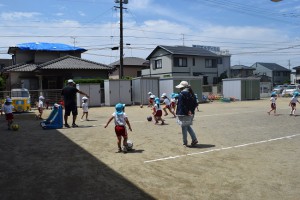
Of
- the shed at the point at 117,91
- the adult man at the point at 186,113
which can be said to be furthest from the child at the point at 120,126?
the shed at the point at 117,91

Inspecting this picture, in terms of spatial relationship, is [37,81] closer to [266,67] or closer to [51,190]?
[51,190]

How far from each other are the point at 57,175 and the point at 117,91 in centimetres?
2076

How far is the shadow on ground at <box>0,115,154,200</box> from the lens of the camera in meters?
4.58

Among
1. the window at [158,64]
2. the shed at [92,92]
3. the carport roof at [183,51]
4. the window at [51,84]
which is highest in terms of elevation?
the carport roof at [183,51]

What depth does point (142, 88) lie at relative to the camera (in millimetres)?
26766

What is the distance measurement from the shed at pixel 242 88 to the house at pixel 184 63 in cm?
1231

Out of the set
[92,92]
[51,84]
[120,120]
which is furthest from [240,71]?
[120,120]

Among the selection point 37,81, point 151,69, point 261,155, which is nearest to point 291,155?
point 261,155

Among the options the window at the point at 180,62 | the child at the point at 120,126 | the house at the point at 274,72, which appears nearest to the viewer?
the child at the point at 120,126

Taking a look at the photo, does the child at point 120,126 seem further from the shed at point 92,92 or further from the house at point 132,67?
the house at point 132,67

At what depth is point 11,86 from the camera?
3119 cm

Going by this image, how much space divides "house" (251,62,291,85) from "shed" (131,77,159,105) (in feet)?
175

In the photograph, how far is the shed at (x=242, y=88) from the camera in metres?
32.1

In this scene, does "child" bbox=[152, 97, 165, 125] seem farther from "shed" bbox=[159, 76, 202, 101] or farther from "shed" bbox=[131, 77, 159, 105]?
"shed" bbox=[159, 76, 202, 101]
